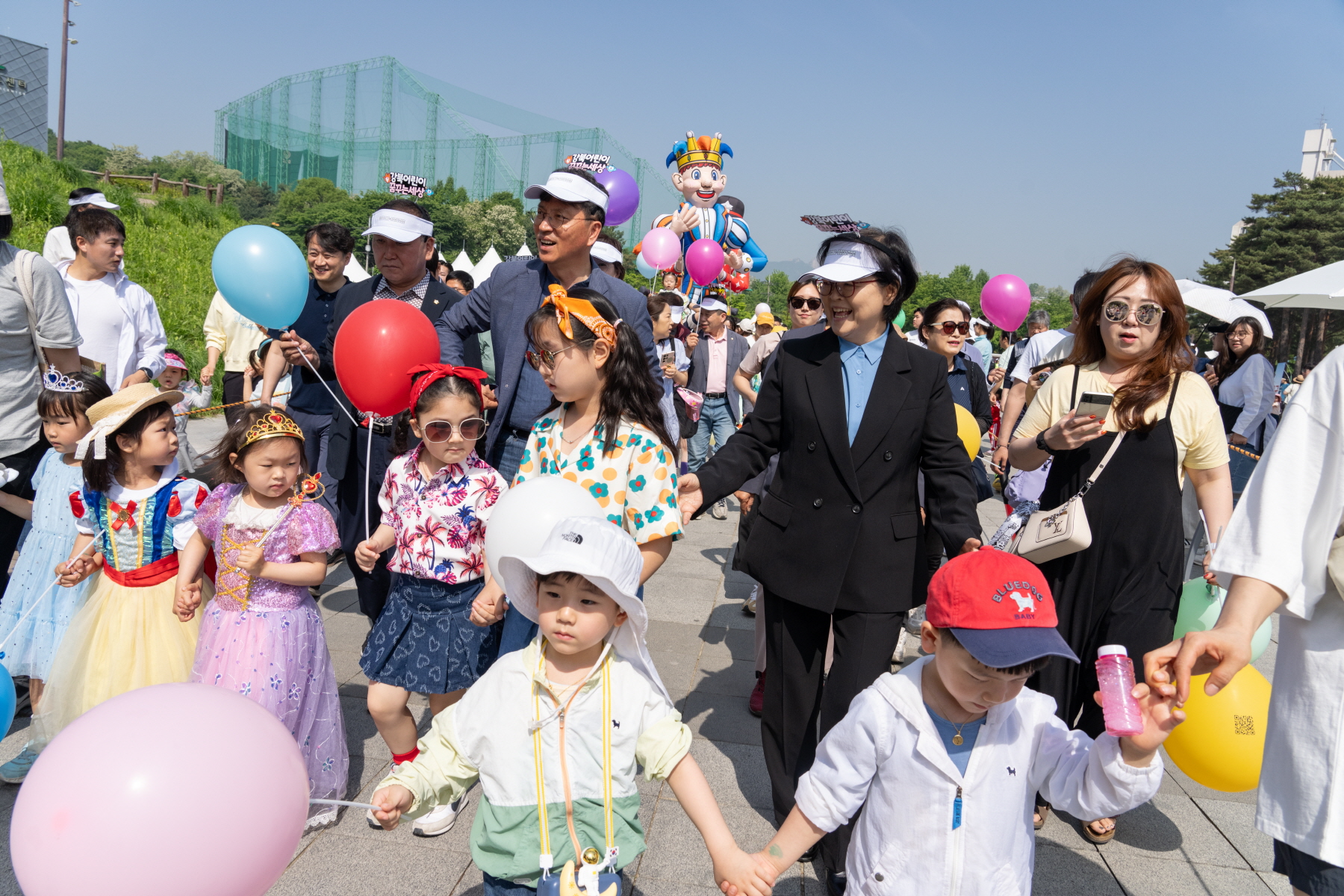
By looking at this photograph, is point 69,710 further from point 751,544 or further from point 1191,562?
point 1191,562

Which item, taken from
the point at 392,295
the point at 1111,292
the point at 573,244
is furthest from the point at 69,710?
the point at 1111,292

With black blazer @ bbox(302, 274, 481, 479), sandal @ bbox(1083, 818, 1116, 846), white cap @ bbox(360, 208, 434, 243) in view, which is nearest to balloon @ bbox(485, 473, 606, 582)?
black blazer @ bbox(302, 274, 481, 479)

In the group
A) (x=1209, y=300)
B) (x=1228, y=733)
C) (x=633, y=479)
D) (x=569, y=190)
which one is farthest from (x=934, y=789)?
(x=1209, y=300)

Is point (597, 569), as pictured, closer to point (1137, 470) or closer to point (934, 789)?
point (934, 789)

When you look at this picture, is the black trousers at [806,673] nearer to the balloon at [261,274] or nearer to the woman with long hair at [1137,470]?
the woman with long hair at [1137,470]

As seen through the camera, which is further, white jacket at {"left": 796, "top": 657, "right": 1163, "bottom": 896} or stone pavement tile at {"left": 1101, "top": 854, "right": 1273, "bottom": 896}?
stone pavement tile at {"left": 1101, "top": 854, "right": 1273, "bottom": 896}

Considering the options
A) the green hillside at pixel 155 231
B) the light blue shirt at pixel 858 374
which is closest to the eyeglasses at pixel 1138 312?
the light blue shirt at pixel 858 374

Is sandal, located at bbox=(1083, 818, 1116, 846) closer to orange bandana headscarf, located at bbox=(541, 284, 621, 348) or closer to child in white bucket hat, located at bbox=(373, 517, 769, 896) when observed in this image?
child in white bucket hat, located at bbox=(373, 517, 769, 896)

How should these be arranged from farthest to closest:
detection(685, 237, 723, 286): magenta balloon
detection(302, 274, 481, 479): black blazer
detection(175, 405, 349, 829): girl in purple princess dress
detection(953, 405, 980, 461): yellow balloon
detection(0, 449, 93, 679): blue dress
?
detection(685, 237, 723, 286): magenta balloon
detection(953, 405, 980, 461): yellow balloon
detection(302, 274, 481, 479): black blazer
detection(0, 449, 93, 679): blue dress
detection(175, 405, 349, 829): girl in purple princess dress

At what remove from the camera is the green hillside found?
16359 millimetres

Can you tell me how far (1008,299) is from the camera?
8273 millimetres

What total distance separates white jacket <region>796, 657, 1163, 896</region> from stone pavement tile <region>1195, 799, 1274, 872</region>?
1.71 meters

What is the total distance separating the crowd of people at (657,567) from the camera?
1816 millimetres

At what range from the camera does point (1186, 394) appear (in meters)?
3.00
